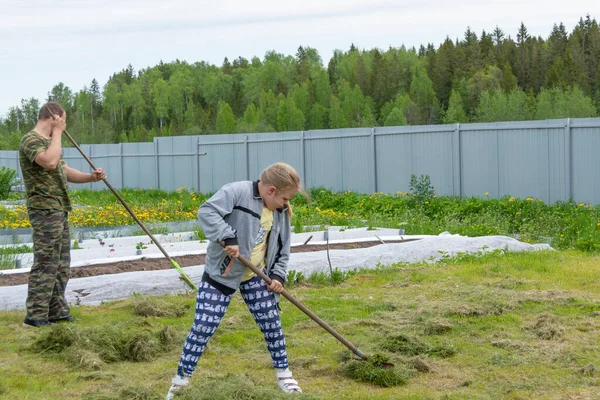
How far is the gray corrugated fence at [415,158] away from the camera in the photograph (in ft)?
47.3

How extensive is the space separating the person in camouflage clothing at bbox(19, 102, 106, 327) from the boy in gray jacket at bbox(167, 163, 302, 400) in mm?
2378

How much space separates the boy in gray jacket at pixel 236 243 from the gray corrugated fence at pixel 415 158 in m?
10.8

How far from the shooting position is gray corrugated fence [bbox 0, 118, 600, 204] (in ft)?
47.3

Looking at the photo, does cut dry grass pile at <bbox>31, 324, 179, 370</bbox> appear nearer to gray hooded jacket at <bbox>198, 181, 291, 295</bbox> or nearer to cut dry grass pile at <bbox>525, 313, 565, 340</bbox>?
gray hooded jacket at <bbox>198, 181, 291, 295</bbox>

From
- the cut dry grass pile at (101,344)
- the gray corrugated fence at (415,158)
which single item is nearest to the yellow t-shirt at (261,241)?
the cut dry grass pile at (101,344)

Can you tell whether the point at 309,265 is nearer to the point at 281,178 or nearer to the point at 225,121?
the point at 281,178

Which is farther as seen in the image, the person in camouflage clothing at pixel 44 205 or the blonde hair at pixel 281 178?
the person in camouflage clothing at pixel 44 205

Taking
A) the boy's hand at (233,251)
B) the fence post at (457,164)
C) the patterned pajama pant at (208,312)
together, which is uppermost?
the fence post at (457,164)

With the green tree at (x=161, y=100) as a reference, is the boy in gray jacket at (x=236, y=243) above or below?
below

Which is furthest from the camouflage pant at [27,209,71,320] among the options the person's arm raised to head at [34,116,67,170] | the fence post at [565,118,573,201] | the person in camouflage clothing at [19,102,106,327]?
the fence post at [565,118,573,201]

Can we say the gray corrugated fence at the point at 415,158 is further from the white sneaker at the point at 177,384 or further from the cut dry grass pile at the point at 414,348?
the white sneaker at the point at 177,384

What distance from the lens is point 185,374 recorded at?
4441mm

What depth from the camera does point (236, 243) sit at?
14.0 ft

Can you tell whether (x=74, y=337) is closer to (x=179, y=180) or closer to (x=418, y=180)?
(x=418, y=180)
